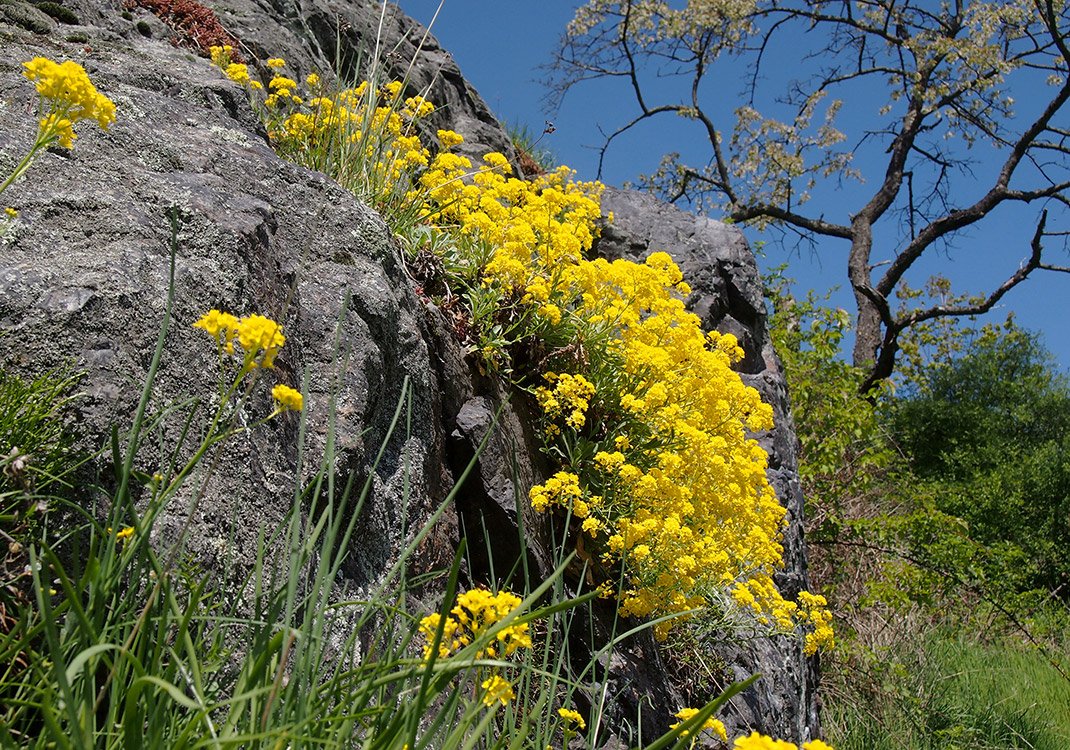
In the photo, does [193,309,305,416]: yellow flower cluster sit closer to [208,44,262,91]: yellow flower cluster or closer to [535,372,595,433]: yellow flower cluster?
[535,372,595,433]: yellow flower cluster

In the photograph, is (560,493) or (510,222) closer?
(560,493)

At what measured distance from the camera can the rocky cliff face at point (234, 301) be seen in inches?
76.6

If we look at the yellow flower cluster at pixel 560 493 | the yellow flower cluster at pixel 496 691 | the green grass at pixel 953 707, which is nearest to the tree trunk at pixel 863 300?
the green grass at pixel 953 707

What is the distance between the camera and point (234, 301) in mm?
2264

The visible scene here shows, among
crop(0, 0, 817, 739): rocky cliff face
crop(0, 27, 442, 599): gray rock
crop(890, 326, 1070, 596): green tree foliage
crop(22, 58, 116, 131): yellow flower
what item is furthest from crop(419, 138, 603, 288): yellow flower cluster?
crop(890, 326, 1070, 596): green tree foliage

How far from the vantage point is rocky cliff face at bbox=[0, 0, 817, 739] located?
195cm

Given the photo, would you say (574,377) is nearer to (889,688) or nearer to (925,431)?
(889,688)

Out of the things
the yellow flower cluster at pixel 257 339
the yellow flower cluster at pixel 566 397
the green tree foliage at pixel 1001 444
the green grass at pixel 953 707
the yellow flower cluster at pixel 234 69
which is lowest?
→ the green grass at pixel 953 707

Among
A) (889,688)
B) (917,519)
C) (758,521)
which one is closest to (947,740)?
(889,688)

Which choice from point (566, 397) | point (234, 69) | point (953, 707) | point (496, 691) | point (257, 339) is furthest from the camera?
point (953, 707)

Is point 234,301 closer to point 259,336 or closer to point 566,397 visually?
point 259,336

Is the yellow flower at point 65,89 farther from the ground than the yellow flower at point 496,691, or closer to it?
farther from the ground

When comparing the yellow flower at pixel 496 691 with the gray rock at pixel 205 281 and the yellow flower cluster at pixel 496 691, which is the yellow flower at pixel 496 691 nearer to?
the yellow flower cluster at pixel 496 691

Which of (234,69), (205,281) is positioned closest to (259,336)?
(205,281)
